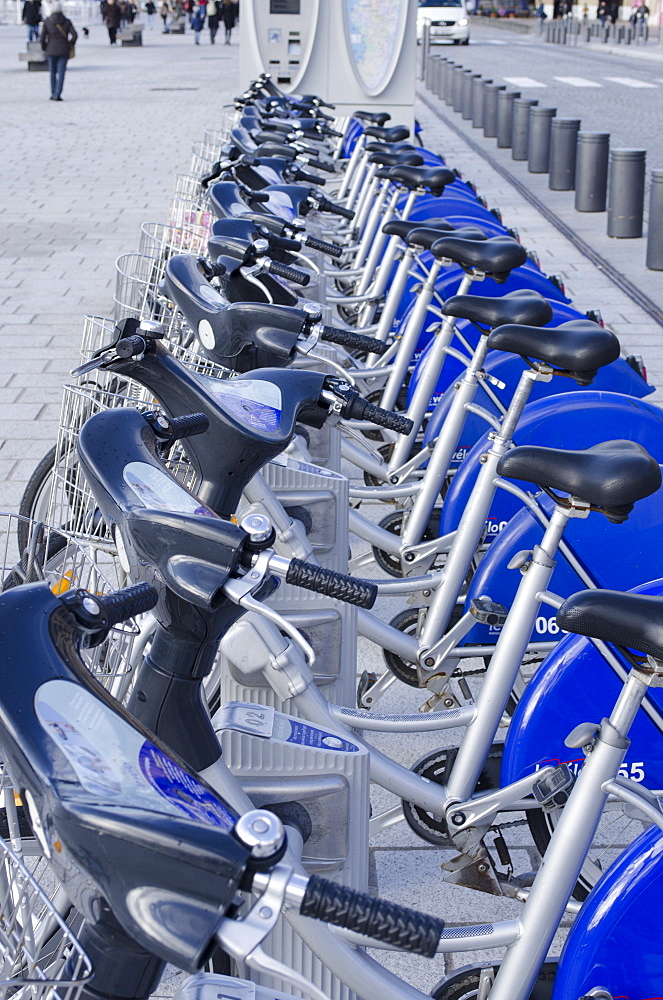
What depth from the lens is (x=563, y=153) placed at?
1247 cm

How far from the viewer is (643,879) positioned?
68.1 inches

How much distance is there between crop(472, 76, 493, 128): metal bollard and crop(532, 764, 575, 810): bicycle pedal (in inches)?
672

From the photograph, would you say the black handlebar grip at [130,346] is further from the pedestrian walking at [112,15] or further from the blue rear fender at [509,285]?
the pedestrian walking at [112,15]

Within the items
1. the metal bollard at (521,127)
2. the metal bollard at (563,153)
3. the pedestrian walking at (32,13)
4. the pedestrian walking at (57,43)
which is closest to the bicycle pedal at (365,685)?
the metal bollard at (563,153)

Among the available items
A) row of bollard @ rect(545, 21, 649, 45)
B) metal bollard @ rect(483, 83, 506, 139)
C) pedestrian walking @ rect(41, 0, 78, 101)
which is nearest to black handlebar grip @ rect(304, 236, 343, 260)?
metal bollard @ rect(483, 83, 506, 139)

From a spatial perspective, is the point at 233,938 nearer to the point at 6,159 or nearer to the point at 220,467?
the point at 220,467

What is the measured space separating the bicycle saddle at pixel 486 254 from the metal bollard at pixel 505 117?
1293cm

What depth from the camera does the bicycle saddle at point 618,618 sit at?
1524 mm

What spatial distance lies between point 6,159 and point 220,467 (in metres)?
13.6

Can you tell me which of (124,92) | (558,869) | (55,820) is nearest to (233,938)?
(55,820)

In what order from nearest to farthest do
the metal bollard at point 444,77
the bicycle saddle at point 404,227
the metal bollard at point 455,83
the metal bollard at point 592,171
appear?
the bicycle saddle at point 404,227 < the metal bollard at point 592,171 < the metal bollard at point 455,83 < the metal bollard at point 444,77

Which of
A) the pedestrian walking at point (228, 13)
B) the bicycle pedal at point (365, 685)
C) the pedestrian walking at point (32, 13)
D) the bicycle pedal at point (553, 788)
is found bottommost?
the bicycle pedal at point (365, 685)

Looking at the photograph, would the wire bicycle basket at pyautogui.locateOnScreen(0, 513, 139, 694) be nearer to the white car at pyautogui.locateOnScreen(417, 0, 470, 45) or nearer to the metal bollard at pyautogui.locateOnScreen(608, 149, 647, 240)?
the metal bollard at pyautogui.locateOnScreen(608, 149, 647, 240)

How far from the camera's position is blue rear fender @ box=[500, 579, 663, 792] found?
7.55ft
